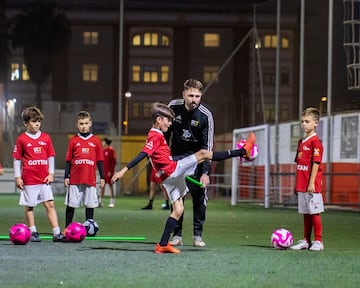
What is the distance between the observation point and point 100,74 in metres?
34.5

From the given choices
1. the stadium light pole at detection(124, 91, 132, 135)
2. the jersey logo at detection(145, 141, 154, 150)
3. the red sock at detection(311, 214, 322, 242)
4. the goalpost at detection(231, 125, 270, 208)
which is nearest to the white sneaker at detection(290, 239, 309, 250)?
the red sock at detection(311, 214, 322, 242)

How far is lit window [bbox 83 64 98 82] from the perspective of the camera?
1390 inches

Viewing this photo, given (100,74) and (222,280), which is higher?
(100,74)

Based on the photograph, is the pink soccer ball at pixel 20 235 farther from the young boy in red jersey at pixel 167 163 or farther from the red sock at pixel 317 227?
the red sock at pixel 317 227

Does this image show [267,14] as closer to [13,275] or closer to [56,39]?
[56,39]

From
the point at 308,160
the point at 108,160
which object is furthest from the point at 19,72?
the point at 308,160

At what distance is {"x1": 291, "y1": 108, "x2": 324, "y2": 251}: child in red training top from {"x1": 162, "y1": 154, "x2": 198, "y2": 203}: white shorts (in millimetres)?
1489

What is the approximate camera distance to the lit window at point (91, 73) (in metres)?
35.3

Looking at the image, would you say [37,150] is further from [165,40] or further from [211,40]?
[211,40]

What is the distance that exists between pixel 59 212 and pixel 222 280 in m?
11.7

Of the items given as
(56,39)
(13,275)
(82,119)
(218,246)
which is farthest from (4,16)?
(13,275)

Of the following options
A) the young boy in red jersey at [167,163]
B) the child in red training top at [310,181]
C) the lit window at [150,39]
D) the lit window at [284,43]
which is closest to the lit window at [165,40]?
the lit window at [150,39]

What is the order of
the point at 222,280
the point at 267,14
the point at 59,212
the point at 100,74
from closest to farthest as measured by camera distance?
the point at 222,280
the point at 59,212
the point at 267,14
the point at 100,74

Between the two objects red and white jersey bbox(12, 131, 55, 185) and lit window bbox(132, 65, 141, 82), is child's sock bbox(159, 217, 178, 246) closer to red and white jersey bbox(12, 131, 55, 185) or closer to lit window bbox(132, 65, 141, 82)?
red and white jersey bbox(12, 131, 55, 185)
